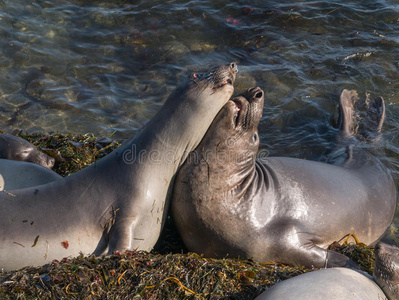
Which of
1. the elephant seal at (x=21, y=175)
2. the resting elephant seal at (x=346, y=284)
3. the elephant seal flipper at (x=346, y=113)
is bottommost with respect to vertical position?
the elephant seal flipper at (x=346, y=113)

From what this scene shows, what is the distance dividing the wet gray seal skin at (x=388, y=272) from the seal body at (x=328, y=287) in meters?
0.06

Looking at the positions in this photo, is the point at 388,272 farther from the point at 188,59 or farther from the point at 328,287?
the point at 188,59

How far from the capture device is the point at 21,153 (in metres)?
6.64

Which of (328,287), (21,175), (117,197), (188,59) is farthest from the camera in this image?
(188,59)

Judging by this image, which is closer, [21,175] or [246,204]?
[246,204]

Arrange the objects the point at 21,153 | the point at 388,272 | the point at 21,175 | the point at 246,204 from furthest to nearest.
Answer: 1. the point at 21,153
2. the point at 21,175
3. the point at 246,204
4. the point at 388,272

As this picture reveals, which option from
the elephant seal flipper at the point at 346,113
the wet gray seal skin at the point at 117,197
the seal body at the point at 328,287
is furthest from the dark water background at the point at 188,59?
the seal body at the point at 328,287

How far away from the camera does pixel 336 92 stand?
30.7 feet

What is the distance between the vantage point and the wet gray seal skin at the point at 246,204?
5160mm

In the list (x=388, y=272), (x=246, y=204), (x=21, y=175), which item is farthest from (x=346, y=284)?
(x=21, y=175)

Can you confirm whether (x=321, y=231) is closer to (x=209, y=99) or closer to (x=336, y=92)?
(x=209, y=99)

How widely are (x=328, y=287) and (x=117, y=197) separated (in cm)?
220

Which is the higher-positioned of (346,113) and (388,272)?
(388,272)

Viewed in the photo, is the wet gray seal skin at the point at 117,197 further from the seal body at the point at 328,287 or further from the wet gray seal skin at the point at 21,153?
the seal body at the point at 328,287
